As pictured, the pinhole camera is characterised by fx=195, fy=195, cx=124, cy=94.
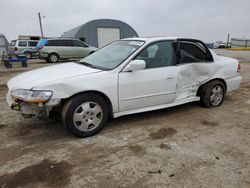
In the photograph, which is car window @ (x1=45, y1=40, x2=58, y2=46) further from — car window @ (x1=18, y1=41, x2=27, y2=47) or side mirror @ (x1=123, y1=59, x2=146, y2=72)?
side mirror @ (x1=123, y1=59, x2=146, y2=72)

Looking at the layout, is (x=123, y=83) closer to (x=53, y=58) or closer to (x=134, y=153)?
(x=134, y=153)

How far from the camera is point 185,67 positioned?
12.2 feet

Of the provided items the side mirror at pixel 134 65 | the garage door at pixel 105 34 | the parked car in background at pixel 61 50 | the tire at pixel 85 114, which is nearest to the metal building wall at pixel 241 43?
the garage door at pixel 105 34

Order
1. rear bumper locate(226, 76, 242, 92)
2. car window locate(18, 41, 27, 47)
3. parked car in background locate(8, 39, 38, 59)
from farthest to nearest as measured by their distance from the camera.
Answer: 1. car window locate(18, 41, 27, 47)
2. parked car in background locate(8, 39, 38, 59)
3. rear bumper locate(226, 76, 242, 92)

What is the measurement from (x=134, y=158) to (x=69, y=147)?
0.94 metres

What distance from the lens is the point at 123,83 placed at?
308 cm

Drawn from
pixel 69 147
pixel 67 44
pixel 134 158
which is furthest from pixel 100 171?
pixel 67 44

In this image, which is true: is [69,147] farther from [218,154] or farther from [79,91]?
[218,154]

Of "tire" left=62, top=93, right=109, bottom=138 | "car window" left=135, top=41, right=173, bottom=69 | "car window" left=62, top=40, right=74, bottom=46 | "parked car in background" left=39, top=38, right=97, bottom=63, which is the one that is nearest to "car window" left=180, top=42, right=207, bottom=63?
"car window" left=135, top=41, right=173, bottom=69

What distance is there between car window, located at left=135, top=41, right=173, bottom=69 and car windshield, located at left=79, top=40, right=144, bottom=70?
6.8 inches

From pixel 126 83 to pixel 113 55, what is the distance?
72 cm

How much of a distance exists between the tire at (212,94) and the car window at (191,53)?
57 cm

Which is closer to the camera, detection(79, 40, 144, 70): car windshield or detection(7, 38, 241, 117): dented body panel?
detection(7, 38, 241, 117): dented body panel

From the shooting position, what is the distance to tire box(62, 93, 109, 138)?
279 centimetres
